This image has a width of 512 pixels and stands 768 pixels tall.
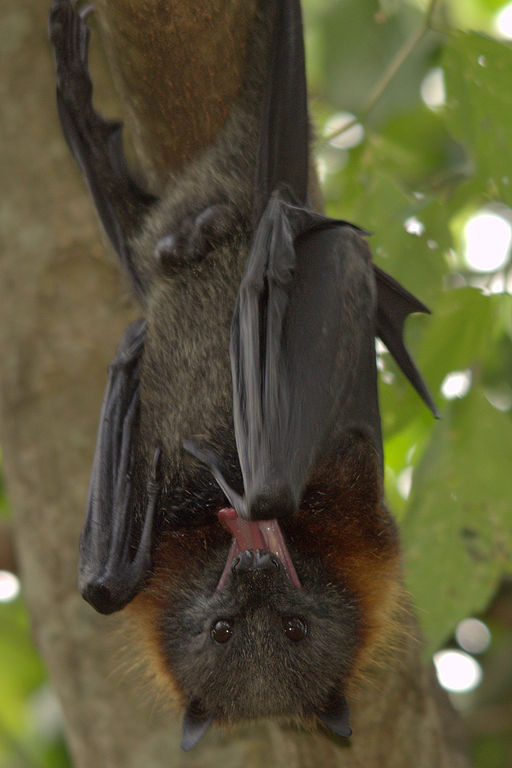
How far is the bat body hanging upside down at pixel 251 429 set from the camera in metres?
3.08

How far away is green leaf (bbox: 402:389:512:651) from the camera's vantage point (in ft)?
11.7

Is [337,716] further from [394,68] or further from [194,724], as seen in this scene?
[394,68]

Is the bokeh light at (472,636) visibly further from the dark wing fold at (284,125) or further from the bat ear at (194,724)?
the dark wing fold at (284,125)

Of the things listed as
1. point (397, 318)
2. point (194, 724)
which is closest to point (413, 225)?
point (397, 318)

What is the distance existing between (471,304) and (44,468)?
5.94 feet

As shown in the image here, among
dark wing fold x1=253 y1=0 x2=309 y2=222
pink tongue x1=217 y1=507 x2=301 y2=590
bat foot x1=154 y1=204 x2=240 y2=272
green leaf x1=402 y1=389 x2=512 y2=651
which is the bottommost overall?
green leaf x1=402 y1=389 x2=512 y2=651

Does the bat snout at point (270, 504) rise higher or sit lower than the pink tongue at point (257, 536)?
higher

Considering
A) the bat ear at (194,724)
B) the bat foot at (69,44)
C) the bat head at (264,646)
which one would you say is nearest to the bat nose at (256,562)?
the bat head at (264,646)

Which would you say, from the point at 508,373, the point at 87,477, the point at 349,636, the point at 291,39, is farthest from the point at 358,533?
the point at 508,373

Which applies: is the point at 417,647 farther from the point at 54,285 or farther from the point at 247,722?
the point at 54,285

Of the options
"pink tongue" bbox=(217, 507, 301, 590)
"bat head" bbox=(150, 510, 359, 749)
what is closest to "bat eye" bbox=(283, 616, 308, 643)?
"bat head" bbox=(150, 510, 359, 749)

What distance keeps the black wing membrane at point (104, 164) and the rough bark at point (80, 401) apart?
172mm

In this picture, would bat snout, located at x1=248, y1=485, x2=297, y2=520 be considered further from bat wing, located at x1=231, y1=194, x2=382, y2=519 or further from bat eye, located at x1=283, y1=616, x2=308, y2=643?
bat eye, located at x1=283, y1=616, x2=308, y2=643

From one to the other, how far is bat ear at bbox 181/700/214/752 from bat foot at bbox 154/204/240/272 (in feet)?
4.96
